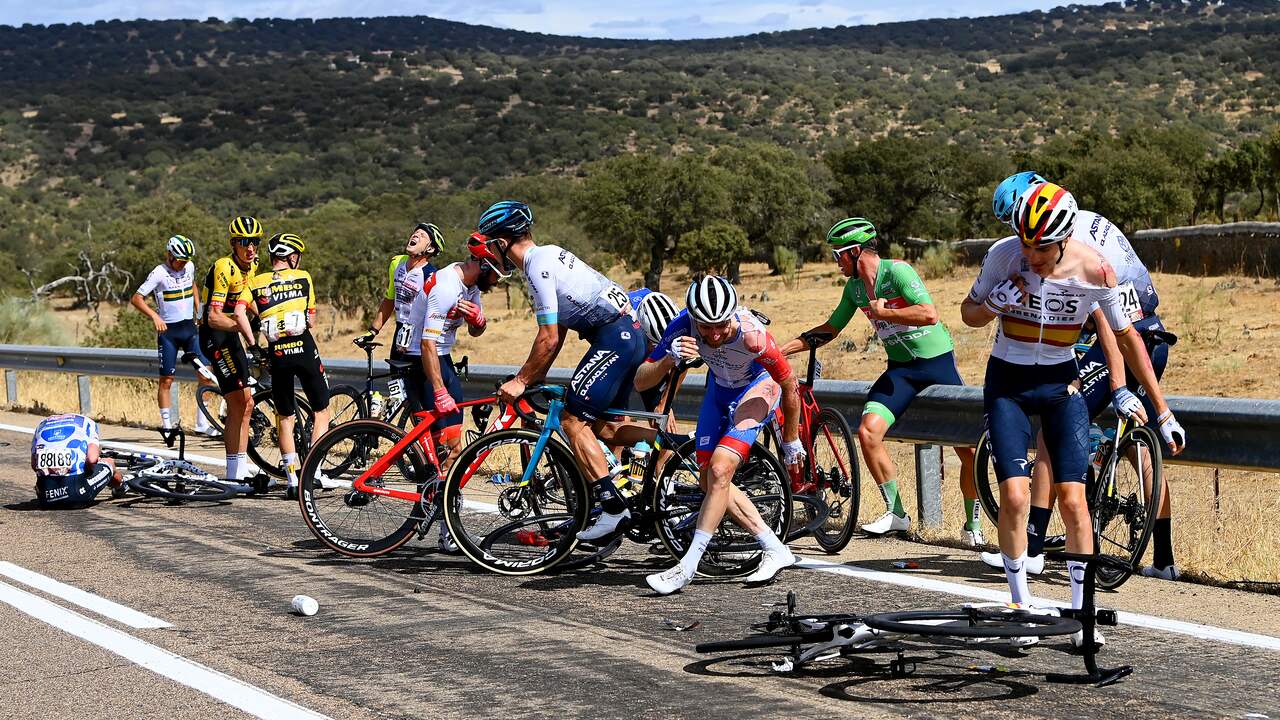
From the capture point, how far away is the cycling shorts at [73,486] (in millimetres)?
10977

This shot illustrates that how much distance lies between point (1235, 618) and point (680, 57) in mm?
161691

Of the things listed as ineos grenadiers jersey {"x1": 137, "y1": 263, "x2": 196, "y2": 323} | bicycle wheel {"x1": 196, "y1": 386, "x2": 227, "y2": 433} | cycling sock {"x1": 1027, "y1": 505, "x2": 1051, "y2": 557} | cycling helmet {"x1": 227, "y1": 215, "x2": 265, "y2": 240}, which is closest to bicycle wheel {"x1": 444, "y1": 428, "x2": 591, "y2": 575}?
cycling sock {"x1": 1027, "y1": 505, "x2": 1051, "y2": 557}

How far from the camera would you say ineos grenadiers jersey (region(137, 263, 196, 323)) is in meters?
15.6

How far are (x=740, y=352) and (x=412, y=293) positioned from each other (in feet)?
14.3

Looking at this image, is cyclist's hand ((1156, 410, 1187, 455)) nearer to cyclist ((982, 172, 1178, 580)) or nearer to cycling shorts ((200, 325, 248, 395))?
cyclist ((982, 172, 1178, 580))

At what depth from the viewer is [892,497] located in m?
9.31

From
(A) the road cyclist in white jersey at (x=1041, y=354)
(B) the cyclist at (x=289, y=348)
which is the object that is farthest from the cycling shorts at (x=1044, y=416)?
(B) the cyclist at (x=289, y=348)

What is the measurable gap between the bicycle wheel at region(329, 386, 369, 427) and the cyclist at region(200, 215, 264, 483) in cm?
88

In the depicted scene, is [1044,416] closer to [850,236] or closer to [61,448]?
[850,236]

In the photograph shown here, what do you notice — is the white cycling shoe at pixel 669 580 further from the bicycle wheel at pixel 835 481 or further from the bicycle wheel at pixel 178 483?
the bicycle wheel at pixel 178 483

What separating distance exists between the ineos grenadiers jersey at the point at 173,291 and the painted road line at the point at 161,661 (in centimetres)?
771

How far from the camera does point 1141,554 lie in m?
7.84

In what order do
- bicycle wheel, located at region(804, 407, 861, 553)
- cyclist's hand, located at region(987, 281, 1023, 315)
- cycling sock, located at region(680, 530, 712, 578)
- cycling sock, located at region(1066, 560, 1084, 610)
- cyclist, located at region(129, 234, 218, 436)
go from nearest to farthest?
cycling sock, located at region(1066, 560, 1084, 610)
cyclist's hand, located at region(987, 281, 1023, 315)
cycling sock, located at region(680, 530, 712, 578)
bicycle wheel, located at region(804, 407, 861, 553)
cyclist, located at region(129, 234, 218, 436)

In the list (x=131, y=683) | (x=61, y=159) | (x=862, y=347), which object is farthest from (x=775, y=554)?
(x=61, y=159)
